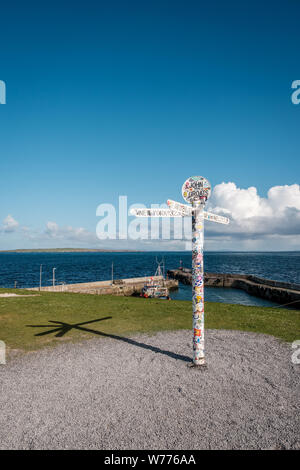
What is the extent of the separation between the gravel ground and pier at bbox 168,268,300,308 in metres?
24.9

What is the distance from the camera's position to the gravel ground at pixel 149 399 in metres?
5.05

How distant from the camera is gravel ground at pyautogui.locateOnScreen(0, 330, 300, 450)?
5047 mm

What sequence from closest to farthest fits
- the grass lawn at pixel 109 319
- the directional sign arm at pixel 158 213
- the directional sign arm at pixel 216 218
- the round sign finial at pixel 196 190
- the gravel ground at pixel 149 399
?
the gravel ground at pixel 149 399 → the directional sign arm at pixel 158 213 → the round sign finial at pixel 196 190 → the directional sign arm at pixel 216 218 → the grass lawn at pixel 109 319

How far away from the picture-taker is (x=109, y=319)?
14094 millimetres

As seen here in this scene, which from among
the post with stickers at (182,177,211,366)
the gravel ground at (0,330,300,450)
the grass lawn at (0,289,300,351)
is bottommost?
the grass lawn at (0,289,300,351)

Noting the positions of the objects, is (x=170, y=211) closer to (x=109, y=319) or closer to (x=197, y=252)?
(x=197, y=252)

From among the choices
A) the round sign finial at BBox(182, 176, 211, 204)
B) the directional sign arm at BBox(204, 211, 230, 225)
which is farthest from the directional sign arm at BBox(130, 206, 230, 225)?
the directional sign arm at BBox(204, 211, 230, 225)

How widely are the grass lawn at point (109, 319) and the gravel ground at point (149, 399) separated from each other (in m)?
1.91

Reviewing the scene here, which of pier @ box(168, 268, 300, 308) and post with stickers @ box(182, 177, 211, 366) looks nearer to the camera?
post with stickers @ box(182, 177, 211, 366)

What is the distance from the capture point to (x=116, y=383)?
23.5 ft

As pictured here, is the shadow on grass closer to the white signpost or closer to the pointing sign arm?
the white signpost

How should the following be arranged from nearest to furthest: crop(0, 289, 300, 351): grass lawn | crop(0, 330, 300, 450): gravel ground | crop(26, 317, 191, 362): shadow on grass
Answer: crop(0, 330, 300, 450): gravel ground, crop(26, 317, 191, 362): shadow on grass, crop(0, 289, 300, 351): grass lawn

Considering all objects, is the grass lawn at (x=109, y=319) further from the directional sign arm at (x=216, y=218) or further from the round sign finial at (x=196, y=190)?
the round sign finial at (x=196, y=190)

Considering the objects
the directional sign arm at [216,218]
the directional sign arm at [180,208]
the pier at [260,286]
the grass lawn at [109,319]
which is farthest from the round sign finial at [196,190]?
the pier at [260,286]
